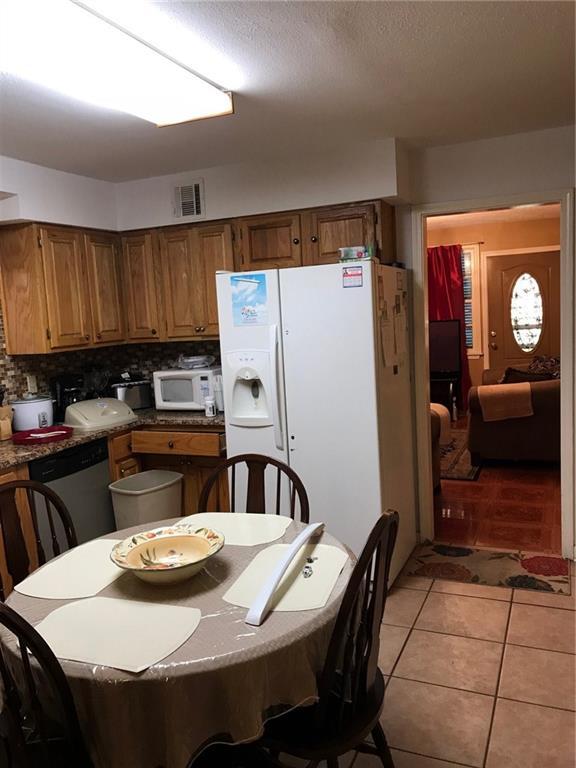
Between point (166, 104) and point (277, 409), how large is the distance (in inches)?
61.0

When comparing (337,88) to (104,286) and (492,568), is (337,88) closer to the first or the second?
(104,286)

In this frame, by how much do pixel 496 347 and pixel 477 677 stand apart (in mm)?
5872

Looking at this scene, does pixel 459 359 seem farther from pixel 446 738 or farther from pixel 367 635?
pixel 367 635

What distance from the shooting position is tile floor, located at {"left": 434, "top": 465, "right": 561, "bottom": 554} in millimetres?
3943

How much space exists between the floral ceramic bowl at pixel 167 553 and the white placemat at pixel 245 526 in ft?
0.52

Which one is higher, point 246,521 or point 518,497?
point 246,521

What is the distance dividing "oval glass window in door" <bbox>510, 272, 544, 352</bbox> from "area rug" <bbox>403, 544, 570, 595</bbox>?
15.1 feet

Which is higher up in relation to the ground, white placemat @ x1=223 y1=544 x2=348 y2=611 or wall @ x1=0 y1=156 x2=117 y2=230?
wall @ x1=0 y1=156 x2=117 y2=230

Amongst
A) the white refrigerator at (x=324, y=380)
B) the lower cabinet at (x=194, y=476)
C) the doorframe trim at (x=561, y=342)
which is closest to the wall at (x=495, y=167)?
the doorframe trim at (x=561, y=342)

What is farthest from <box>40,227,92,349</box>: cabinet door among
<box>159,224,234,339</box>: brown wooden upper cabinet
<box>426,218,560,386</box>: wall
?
<box>426,218,560,386</box>: wall

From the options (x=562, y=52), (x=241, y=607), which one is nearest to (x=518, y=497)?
(x=562, y=52)

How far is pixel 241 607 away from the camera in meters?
1.68

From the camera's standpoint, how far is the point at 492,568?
3529 mm

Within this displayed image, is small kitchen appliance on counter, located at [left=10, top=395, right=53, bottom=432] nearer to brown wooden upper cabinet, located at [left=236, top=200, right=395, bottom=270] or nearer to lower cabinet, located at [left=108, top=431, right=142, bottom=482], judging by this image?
lower cabinet, located at [left=108, top=431, right=142, bottom=482]
